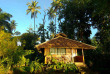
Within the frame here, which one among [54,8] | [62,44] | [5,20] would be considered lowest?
[62,44]

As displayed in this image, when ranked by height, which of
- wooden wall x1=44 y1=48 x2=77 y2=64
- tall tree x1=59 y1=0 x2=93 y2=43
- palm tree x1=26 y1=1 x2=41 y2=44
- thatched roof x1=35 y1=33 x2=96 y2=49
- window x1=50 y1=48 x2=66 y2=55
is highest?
palm tree x1=26 y1=1 x2=41 y2=44

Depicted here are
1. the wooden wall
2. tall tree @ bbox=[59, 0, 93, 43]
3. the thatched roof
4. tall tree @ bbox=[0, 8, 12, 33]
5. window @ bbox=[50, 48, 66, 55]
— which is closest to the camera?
the thatched roof

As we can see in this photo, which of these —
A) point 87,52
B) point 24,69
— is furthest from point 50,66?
point 87,52

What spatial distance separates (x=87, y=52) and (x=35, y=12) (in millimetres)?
18341

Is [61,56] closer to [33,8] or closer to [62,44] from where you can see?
[62,44]

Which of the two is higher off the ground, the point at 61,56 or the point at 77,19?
the point at 77,19

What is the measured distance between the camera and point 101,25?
2042 cm

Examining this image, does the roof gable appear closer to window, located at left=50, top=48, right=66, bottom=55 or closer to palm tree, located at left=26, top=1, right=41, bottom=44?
window, located at left=50, top=48, right=66, bottom=55

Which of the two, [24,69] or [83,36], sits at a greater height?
[83,36]

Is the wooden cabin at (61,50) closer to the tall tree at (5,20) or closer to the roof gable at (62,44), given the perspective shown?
the roof gable at (62,44)

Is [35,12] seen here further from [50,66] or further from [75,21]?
[50,66]

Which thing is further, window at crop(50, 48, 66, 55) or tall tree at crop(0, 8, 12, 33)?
tall tree at crop(0, 8, 12, 33)

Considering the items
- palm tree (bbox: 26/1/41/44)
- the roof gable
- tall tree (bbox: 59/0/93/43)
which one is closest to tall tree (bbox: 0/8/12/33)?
palm tree (bbox: 26/1/41/44)

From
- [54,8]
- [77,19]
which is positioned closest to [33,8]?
[54,8]
